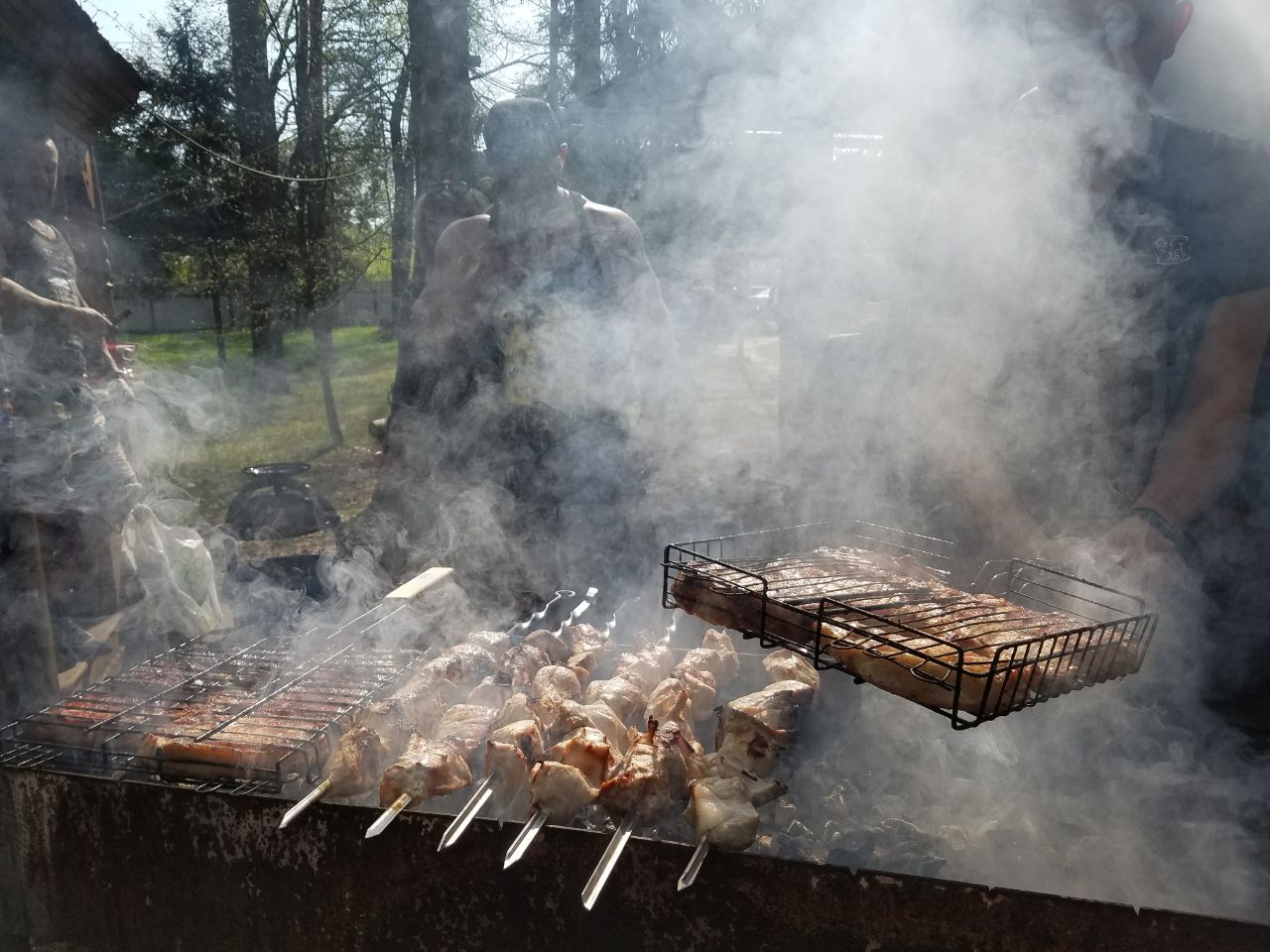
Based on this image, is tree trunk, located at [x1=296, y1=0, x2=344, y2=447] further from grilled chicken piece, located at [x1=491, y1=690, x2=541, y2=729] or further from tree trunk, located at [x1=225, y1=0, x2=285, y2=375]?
grilled chicken piece, located at [x1=491, y1=690, x2=541, y2=729]

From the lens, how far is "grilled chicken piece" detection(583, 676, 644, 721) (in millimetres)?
3094

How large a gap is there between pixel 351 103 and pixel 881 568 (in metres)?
15.5

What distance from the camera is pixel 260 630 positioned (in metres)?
3.63

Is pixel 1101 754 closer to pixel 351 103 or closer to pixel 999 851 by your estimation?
pixel 999 851

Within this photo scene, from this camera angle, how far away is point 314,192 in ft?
43.2

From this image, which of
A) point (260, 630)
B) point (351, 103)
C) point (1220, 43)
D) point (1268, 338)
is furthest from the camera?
point (351, 103)

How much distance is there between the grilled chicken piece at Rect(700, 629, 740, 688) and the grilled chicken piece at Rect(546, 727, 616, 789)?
950mm

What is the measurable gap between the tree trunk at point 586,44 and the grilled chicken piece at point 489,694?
8.48 m

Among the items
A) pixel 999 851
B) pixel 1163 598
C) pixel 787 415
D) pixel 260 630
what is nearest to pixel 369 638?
pixel 260 630

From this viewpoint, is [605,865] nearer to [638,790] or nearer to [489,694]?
[638,790]

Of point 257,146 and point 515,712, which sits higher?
point 257,146

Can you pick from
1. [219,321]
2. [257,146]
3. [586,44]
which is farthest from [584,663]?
[257,146]

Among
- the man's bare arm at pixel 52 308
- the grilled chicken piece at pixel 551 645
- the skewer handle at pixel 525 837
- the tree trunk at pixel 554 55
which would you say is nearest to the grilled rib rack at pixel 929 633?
the skewer handle at pixel 525 837

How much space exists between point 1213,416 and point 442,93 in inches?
347
